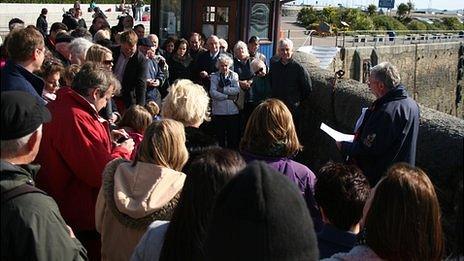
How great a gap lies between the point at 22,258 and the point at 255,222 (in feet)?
4.49

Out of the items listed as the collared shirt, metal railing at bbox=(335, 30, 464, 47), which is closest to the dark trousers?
the collared shirt

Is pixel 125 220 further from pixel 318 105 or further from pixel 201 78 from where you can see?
pixel 201 78

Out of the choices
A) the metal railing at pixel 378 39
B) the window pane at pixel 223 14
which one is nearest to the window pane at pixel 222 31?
the window pane at pixel 223 14

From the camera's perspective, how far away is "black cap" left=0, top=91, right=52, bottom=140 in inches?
107

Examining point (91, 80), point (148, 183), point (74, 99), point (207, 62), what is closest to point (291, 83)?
point (207, 62)

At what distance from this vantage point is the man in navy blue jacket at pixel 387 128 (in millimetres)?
4852

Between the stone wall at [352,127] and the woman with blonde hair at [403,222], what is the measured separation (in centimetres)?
143

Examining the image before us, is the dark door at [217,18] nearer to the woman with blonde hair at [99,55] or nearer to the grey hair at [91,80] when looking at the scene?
the woman with blonde hair at [99,55]

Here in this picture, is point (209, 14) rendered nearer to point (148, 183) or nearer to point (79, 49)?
point (79, 49)

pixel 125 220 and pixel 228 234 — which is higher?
pixel 228 234

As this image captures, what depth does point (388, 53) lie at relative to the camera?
2820cm

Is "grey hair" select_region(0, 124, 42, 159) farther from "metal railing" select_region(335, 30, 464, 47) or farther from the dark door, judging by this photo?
"metal railing" select_region(335, 30, 464, 47)

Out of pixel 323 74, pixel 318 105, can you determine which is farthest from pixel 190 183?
pixel 323 74

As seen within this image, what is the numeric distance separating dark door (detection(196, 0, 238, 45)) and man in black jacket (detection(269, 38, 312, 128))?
15.1 ft
